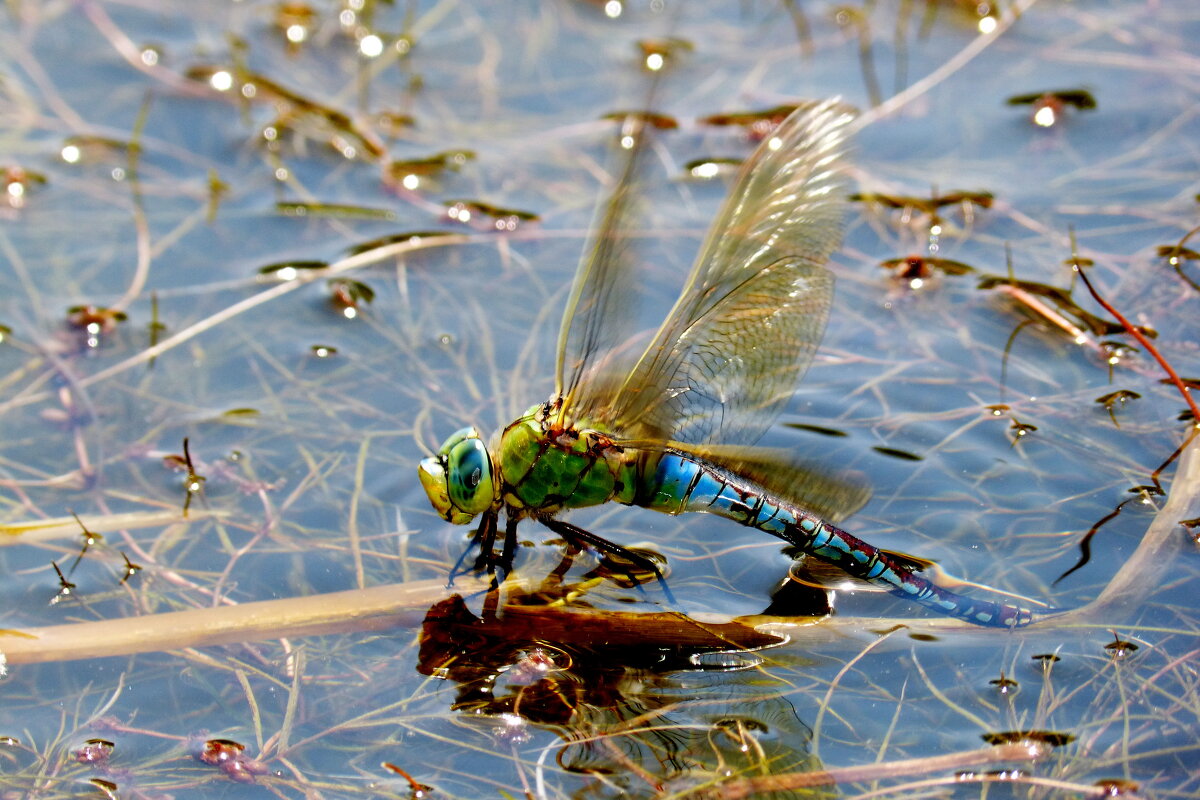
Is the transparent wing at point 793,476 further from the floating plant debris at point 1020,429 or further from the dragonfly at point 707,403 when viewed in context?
the floating plant debris at point 1020,429

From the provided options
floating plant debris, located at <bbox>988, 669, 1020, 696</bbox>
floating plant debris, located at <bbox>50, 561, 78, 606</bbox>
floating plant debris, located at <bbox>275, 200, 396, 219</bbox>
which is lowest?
floating plant debris, located at <bbox>988, 669, 1020, 696</bbox>

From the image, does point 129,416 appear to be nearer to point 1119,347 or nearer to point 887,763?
point 887,763

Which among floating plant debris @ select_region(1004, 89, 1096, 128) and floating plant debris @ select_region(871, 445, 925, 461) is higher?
floating plant debris @ select_region(1004, 89, 1096, 128)

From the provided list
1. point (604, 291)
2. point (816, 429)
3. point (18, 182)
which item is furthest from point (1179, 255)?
point (18, 182)

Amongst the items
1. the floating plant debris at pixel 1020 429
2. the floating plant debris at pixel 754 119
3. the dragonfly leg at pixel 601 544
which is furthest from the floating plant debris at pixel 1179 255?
the dragonfly leg at pixel 601 544

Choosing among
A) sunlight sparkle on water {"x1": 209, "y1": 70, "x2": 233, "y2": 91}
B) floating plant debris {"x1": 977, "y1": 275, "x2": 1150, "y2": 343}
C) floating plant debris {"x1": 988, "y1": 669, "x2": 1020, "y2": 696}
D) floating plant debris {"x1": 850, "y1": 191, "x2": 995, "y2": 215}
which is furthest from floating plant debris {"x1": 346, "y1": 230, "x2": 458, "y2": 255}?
floating plant debris {"x1": 988, "y1": 669, "x2": 1020, "y2": 696}

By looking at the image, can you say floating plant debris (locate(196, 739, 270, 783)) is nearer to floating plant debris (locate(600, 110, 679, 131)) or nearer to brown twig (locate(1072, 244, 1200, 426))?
brown twig (locate(1072, 244, 1200, 426))

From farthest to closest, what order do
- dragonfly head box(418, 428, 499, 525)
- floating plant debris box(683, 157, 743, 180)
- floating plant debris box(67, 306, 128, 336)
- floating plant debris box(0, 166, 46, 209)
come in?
floating plant debris box(683, 157, 743, 180)
floating plant debris box(0, 166, 46, 209)
floating plant debris box(67, 306, 128, 336)
dragonfly head box(418, 428, 499, 525)
